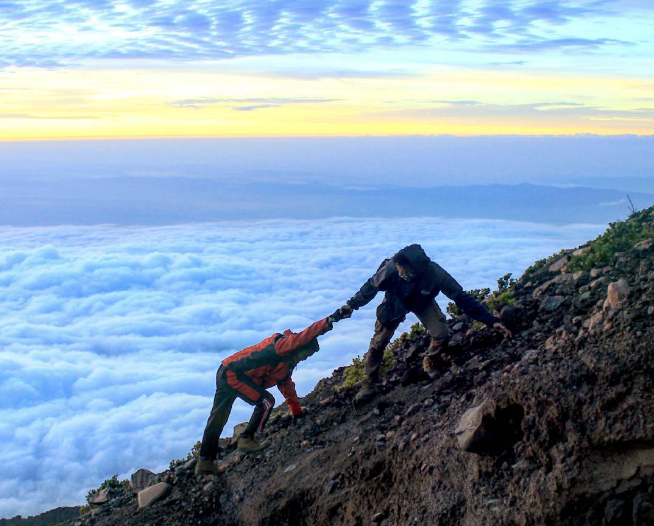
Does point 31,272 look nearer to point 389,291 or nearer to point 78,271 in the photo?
point 78,271

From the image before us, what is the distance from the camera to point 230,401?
345 inches

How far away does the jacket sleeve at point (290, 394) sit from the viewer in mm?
9041

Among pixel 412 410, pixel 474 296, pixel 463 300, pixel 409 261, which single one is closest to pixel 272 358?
pixel 412 410

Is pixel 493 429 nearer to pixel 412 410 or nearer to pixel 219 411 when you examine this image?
pixel 412 410

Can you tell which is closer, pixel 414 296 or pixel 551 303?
pixel 414 296

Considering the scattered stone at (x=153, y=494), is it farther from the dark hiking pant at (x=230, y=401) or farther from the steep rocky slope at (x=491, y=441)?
the dark hiking pant at (x=230, y=401)

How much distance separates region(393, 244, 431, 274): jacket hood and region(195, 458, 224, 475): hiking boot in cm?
380

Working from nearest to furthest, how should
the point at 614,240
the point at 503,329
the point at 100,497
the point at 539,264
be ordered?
the point at 503,329, the point at 100,497, the point at 614,240, the point at 539,264

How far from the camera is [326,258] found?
396 feet

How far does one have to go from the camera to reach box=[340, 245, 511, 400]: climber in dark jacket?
847 centimetres

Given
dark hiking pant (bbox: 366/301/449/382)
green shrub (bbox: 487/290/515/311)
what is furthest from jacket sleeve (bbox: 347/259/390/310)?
green shrub (bbox: 487/290/515/311)

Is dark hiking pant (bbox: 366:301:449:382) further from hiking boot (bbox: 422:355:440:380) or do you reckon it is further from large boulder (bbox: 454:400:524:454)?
large boulder (bbox: 454:400:524:454)

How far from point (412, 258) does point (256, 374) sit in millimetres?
2627

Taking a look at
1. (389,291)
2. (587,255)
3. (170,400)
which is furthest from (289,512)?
(170,400)
